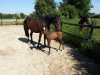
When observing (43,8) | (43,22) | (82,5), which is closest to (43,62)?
(43,22)

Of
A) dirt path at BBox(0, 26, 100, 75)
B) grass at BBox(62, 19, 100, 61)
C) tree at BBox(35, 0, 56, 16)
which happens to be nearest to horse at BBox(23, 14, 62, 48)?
dirt path at BBox(0, 26, 100, 75)

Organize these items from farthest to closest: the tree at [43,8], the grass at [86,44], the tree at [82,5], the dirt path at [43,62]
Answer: the tree at [82,5]
the tree at [43,8]
the grass at [86,44]
the dirt path at [43,62]

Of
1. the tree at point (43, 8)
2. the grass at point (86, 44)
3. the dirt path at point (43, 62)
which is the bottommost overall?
the dirt path at point (43, 62)

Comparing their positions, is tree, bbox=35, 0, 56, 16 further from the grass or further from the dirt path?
the dirt path

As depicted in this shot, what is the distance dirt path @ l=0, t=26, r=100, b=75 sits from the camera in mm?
8195

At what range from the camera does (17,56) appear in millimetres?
10250

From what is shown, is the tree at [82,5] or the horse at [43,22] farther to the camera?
the tree at [82,5]

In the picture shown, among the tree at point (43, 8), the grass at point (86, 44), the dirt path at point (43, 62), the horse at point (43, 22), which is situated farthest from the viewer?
the tree at point (43, 8)

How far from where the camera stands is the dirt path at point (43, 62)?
8195 millimetres

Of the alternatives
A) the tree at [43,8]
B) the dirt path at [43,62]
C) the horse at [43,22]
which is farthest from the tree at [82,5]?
the dirt path at [43,62]

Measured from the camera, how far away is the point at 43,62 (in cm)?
932

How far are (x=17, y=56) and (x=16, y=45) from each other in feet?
8.21

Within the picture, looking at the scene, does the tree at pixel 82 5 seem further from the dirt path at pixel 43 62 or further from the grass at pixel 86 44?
the dirt path at pixel 43 62

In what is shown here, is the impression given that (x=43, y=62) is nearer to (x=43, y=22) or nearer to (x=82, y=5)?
(x=43, y=22)
